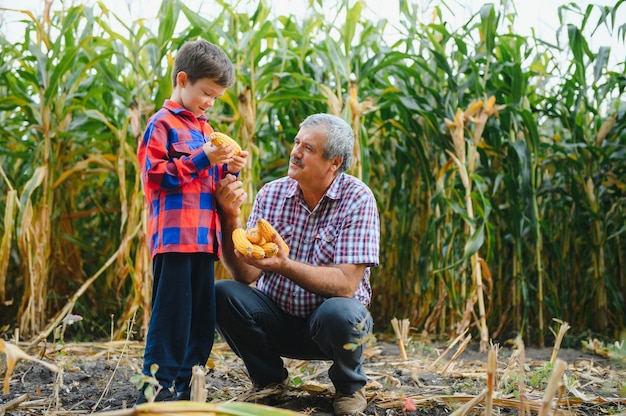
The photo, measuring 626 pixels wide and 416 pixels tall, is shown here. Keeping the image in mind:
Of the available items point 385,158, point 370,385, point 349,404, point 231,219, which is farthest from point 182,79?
point 385,158

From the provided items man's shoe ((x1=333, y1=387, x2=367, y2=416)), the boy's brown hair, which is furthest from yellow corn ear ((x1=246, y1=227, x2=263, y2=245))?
man's shoe ((x1=333, y1=387, x2=367, y2=416))

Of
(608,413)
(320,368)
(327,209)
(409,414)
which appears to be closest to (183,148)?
(327,209)

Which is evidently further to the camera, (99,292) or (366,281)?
(99,292)

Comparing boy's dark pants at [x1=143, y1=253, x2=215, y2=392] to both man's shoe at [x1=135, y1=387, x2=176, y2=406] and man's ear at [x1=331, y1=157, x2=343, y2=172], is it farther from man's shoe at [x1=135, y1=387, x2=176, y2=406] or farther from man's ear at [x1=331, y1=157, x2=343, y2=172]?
man's ear at [x1=331, y1=157, x2=343, y2=172]

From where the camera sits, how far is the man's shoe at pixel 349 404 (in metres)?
2.03

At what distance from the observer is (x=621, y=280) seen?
418 cm

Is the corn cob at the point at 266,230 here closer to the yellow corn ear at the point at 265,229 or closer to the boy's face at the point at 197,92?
the yellow corn ear at the point at 265,229

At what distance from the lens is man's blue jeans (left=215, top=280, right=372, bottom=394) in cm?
201

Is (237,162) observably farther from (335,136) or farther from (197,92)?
(335,136)

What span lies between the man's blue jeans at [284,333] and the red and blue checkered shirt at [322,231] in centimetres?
7

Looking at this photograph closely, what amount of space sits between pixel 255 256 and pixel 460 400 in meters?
0.86

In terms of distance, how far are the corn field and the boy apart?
4.84 feet

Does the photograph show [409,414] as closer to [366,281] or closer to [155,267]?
[366,281]

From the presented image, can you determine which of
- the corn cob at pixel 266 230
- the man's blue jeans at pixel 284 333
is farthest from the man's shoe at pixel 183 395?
the corn cob at pixel 266 230
